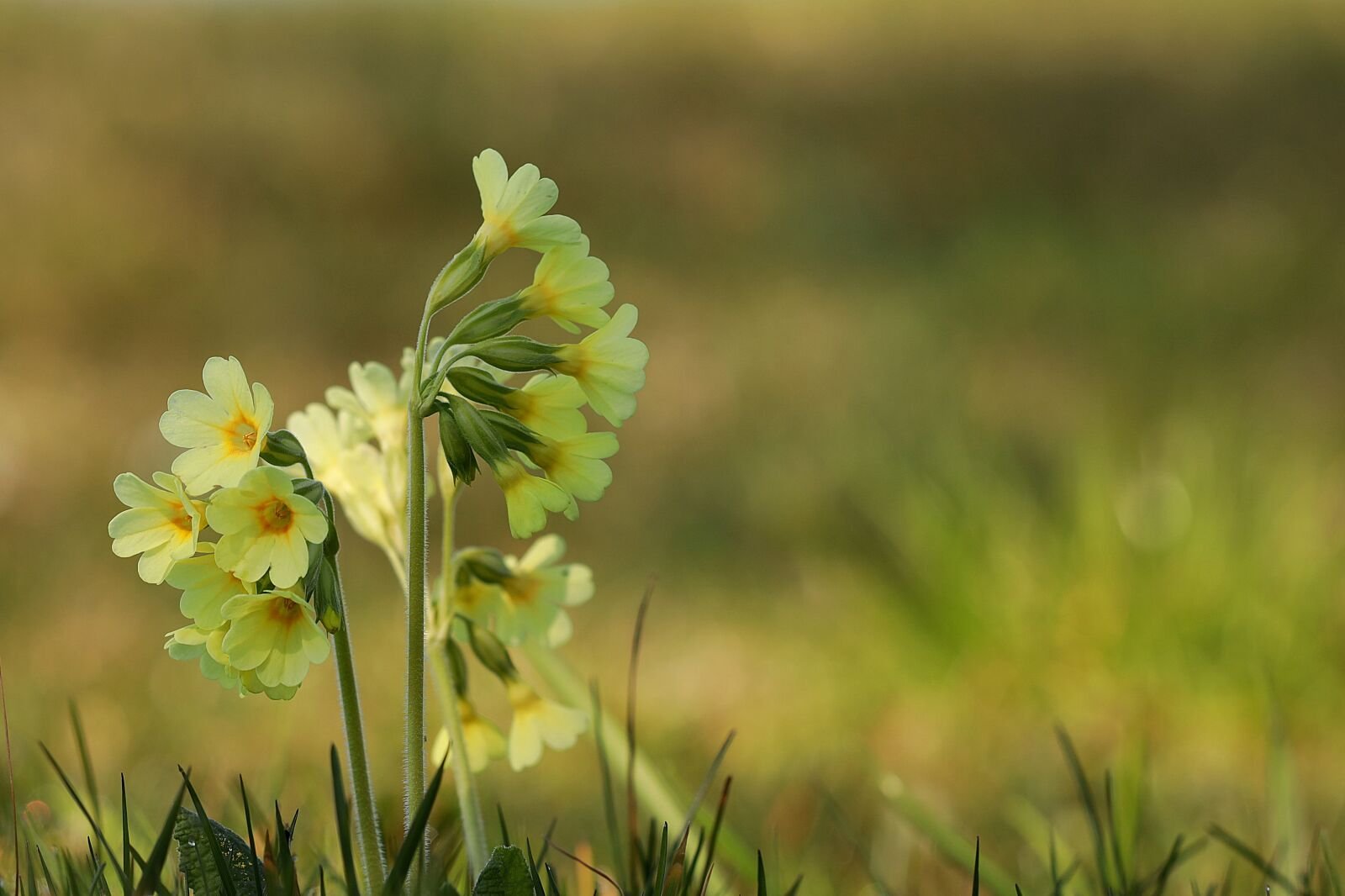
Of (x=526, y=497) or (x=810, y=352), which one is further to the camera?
(x=810, y=352)

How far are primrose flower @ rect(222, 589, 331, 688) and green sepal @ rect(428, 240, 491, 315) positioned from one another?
0.61 feet

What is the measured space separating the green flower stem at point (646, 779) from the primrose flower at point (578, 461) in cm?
30

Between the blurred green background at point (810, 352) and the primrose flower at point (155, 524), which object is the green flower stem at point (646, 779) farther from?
the primrose flower at point (155, 524)

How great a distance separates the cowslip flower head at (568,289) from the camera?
2.24ft

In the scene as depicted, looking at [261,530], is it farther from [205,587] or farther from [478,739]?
[478,739]

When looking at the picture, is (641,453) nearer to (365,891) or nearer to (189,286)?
(189,286)

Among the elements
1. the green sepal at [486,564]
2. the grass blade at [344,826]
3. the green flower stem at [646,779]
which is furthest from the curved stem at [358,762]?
the green flower stem at [646,779]

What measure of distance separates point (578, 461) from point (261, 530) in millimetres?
170

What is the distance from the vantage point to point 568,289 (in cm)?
69

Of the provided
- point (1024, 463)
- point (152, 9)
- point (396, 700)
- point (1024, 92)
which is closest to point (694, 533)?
point (1024, 463)

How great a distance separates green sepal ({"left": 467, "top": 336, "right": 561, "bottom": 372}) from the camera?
69 centimetres

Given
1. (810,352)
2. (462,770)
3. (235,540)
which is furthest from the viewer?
(810,352)

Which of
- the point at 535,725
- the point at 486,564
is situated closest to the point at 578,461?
the point at 486,564

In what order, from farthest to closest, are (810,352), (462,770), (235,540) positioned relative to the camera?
(810,352) < (462,770) < (235,540)
